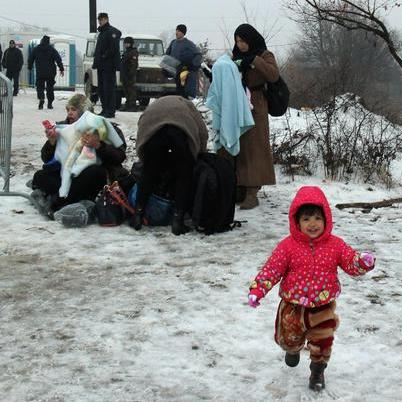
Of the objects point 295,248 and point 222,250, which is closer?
point 295,248

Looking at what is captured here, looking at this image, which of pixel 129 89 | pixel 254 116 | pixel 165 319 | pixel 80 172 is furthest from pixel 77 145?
pixel 129 89

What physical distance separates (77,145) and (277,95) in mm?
2157

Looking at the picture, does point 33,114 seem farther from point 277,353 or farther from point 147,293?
point 277,353

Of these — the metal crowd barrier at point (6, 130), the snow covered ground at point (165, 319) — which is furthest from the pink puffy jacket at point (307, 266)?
the metal crowd barrier at point (6, 130)

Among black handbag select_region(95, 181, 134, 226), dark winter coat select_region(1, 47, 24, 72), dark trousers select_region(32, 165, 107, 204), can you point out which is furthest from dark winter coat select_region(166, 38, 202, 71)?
dark winter coat select_region(1, 47, 24, 72)

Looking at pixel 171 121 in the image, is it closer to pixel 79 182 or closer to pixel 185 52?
pixel 79 182

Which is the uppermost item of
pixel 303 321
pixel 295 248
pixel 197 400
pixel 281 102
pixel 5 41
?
pixel 5 41

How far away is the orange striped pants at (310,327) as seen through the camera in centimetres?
289

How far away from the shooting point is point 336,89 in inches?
365

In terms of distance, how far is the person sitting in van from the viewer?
567cm

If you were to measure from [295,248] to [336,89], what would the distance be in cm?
682

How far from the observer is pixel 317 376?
298 centimetres

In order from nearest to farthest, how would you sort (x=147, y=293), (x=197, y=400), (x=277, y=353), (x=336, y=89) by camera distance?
(x=197, y=400) < (x=277, y=353) < (x=147, y=293) < (x=336, y=89)

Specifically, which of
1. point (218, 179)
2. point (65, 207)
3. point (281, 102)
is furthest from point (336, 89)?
point (65, 207)
